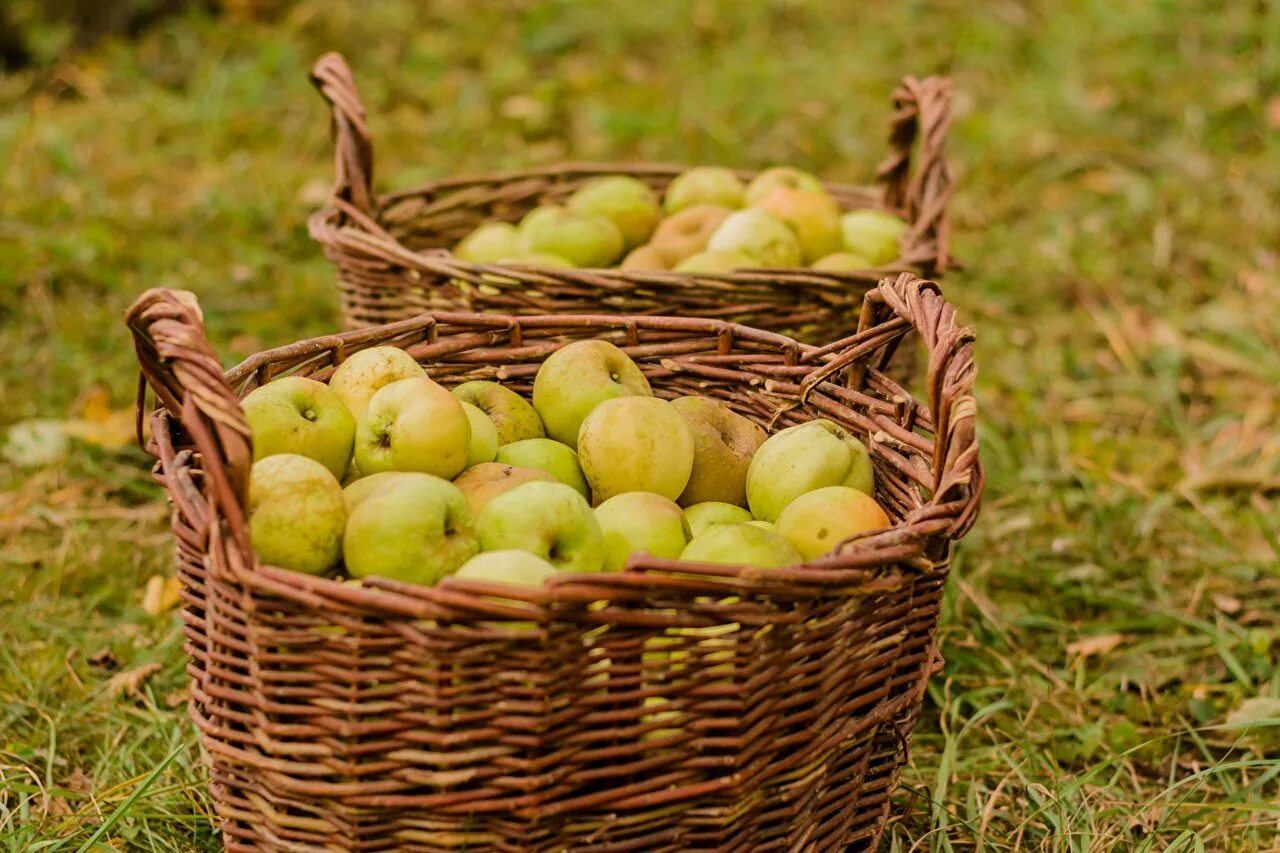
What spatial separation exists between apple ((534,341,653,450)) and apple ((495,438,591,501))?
0.25ft

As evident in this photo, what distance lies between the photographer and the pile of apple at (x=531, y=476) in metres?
1.58

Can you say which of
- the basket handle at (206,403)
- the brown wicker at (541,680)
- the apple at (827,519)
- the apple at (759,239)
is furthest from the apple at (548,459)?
the apple at (759,239)

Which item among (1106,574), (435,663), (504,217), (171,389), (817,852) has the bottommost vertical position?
(1106,574)

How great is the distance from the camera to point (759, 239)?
280 cm

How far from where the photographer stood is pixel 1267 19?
224 inches

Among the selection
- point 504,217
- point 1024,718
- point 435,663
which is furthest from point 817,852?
point 504,217

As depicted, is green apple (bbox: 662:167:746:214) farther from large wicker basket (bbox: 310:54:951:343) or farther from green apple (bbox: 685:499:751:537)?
green apple (bbox: 685:499:751:537)

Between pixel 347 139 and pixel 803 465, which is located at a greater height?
pixel 347 139

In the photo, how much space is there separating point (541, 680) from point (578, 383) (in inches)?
30.2

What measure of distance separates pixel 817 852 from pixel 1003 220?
3.68 metres

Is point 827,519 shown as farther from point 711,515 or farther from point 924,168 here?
point 924,168

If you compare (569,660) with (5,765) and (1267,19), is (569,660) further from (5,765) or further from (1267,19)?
(1267,19)

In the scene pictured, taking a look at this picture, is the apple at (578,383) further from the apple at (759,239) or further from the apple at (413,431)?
the apple at (759,239)

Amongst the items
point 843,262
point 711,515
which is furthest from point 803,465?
point 843,262
